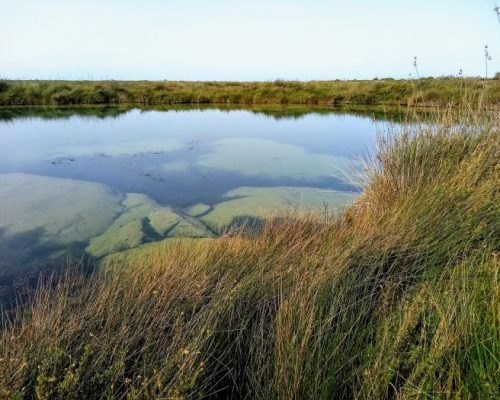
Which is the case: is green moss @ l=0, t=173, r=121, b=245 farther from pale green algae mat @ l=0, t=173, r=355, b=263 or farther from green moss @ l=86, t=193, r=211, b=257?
green moss @ l=86, t=193, r=211, b=257

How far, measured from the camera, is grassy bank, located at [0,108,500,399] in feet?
4.78

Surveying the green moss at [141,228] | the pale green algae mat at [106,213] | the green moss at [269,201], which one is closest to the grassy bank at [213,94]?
the green moss at [269,201]

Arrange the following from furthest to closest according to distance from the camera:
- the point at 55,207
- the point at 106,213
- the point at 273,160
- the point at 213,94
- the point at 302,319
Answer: the point at 213,94, the point at 273,160, the point at 55,207, the point at 106,213, the point at 302,319

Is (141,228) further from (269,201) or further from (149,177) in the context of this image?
(149,177)

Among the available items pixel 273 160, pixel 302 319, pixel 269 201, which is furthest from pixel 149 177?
pixel 302 319

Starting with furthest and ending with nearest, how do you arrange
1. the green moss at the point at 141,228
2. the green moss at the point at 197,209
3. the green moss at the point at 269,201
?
the green moss at the point at 197,209 < the green moss at the point at 269,201 < the green moss at the point at 141,228

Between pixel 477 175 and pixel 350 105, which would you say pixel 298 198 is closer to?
pixel 477 175

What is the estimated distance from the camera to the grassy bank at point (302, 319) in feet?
4.78

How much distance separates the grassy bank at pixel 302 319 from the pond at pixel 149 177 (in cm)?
173

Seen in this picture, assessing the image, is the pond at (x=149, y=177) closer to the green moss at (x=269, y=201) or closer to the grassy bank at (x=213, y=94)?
the green moss at (x=269, y=201)

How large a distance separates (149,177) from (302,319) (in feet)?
19.1

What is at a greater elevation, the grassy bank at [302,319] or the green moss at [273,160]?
the green moss at [273,160]

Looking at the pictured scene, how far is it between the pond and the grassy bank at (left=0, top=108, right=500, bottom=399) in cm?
173

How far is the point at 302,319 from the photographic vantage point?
1673mm
